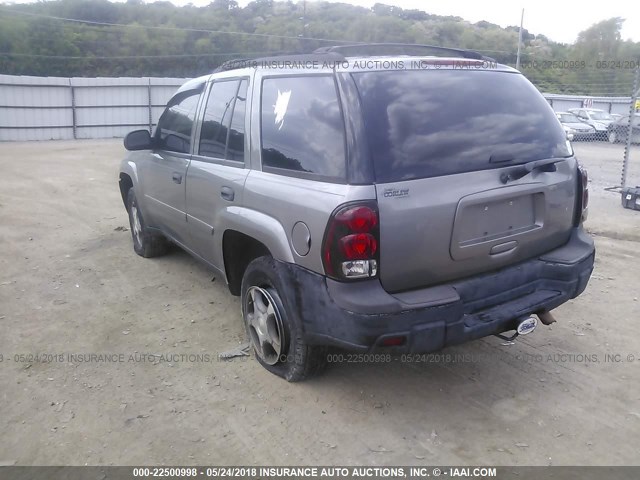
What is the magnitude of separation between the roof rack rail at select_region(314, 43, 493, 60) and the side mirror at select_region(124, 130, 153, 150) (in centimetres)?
219

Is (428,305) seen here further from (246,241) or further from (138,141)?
(138,141)

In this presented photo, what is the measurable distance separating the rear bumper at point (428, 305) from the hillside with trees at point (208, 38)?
116 ft

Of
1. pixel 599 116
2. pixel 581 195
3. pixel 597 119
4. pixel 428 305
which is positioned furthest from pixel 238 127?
pixel 599 116

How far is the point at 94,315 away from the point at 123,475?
2175mm

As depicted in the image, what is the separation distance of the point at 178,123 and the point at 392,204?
274 centimetres

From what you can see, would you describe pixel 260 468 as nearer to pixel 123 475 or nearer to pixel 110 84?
pixel 123 475

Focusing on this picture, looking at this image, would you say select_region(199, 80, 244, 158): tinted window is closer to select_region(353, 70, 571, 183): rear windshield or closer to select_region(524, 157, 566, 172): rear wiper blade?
select_region(353, 70, 571, 183): rear windshield

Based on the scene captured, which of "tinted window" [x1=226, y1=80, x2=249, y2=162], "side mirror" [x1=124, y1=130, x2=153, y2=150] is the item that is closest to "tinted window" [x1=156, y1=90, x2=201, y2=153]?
"side mirror" [x1=124, y1=130, x2=153, y2=150]

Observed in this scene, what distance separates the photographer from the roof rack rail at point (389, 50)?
346 centimetres

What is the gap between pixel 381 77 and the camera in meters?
2.99

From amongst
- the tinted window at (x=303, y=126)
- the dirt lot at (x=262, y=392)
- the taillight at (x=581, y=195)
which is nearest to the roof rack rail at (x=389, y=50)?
the tinted window at (x=303, y=126)

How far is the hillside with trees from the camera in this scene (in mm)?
41312

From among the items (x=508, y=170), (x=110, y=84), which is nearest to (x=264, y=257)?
(x=508, y=170)

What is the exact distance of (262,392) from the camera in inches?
139
